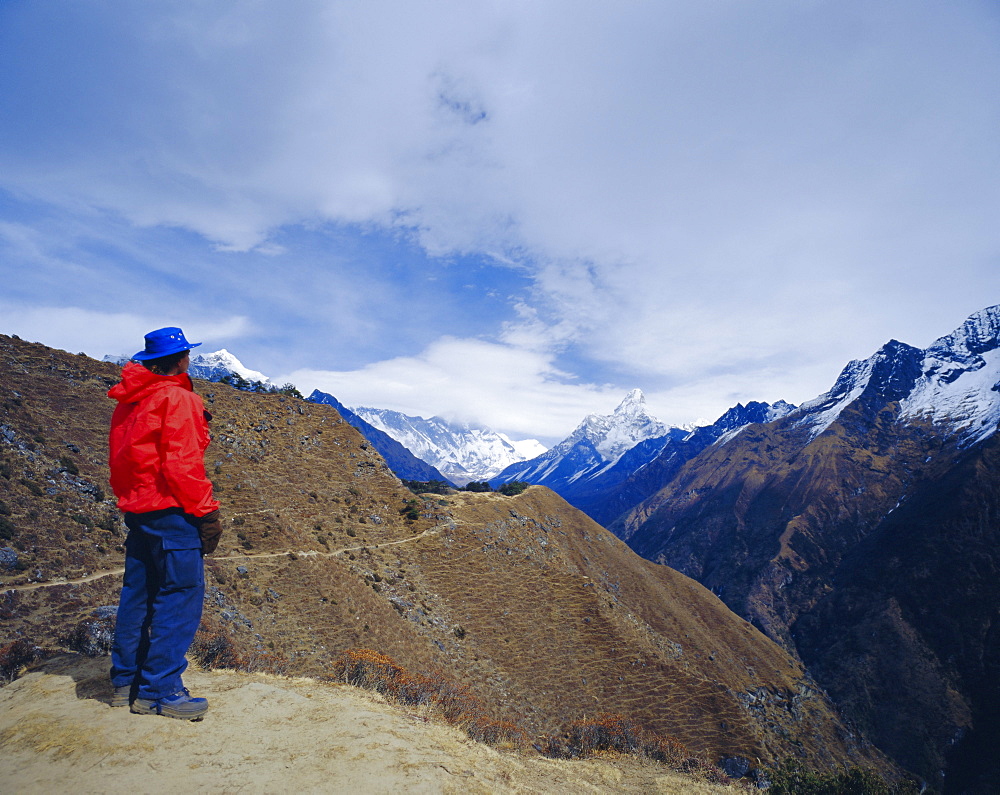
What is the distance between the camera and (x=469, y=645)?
3008 centimetres

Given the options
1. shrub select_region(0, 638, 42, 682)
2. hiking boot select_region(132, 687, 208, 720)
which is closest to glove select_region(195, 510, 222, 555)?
hiking boot select_region(132, 687, 208, 720)

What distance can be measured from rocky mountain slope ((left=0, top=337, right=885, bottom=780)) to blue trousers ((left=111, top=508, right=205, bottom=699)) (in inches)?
165

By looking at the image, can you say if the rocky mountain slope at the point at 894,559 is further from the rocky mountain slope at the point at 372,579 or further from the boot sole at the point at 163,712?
the boot sole at the point at 163,712

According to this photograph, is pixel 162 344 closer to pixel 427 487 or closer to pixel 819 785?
pixel 819 785

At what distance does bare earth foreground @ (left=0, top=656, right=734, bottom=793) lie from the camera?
4.15 meters

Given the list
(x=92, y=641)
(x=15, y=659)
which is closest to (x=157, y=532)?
(x=15, y=659)

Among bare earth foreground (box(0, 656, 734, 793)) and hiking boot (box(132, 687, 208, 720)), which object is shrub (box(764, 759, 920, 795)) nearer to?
bare earth foreground (box(0, 656, 734, 793))

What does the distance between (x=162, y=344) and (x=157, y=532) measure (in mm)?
2259

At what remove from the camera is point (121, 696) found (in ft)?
17.0

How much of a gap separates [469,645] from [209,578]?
1624 cm

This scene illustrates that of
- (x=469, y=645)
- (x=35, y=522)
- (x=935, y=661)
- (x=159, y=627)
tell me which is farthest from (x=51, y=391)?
(x=935, y=661)

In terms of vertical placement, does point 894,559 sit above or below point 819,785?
below

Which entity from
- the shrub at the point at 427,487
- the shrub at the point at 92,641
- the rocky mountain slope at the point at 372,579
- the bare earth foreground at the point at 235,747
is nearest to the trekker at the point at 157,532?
the bare earth foreground at the point at 235,747

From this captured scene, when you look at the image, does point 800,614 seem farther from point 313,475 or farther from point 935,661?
point 313,475
